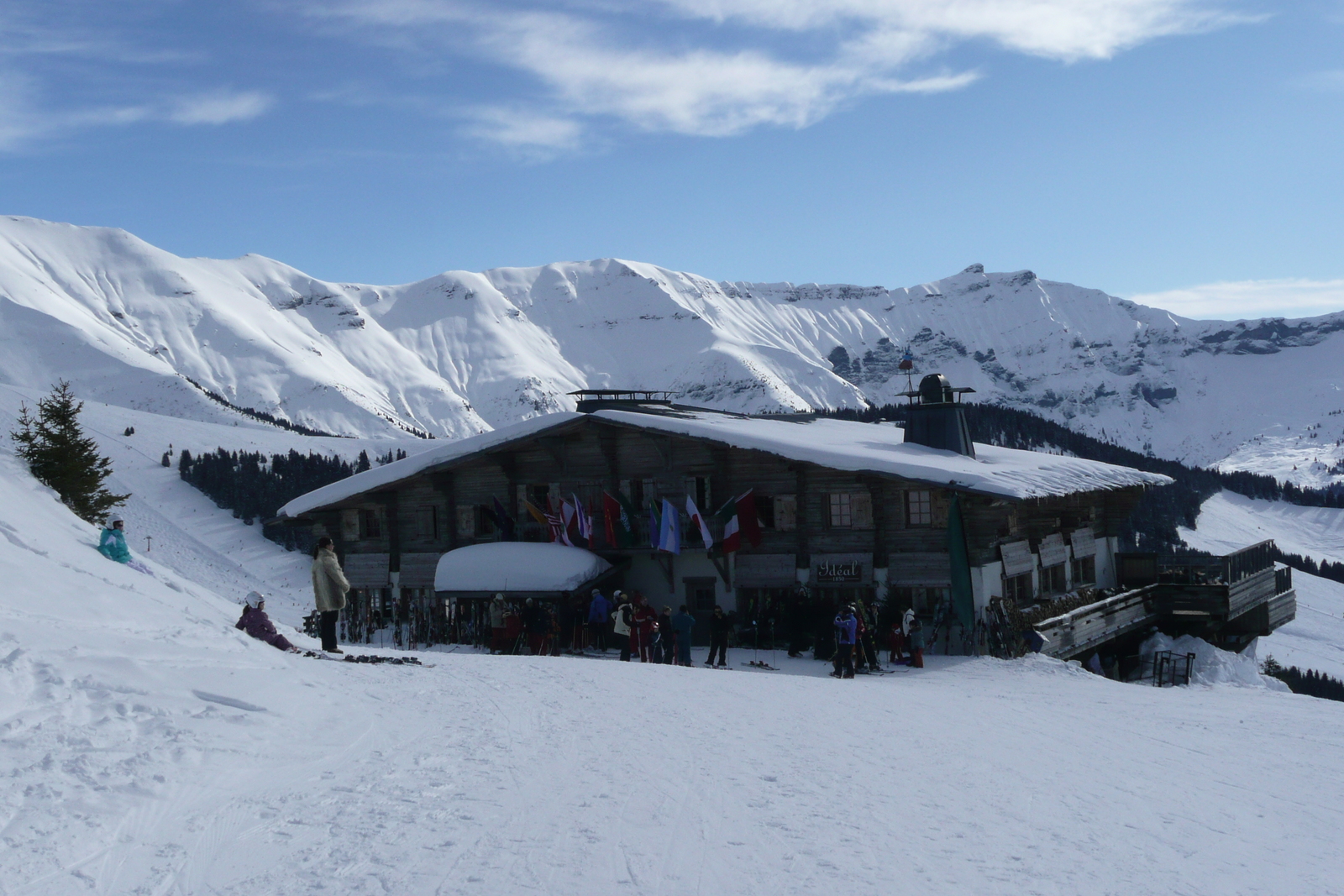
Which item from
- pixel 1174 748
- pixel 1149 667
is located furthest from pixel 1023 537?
pixel 1174 748

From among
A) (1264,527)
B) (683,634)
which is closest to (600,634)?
(683,634)

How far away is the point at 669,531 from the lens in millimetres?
25797

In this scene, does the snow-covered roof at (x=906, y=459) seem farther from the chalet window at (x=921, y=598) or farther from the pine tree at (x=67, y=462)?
the pine tree at (x=67, y=462)

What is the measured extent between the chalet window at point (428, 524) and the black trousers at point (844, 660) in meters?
14.4

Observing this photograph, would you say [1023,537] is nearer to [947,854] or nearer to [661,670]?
[661,670]

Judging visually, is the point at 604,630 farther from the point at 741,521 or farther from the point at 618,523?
the point at 741,521

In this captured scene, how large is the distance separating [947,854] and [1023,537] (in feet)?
67.3

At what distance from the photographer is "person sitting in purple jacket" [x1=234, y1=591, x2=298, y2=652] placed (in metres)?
13.8

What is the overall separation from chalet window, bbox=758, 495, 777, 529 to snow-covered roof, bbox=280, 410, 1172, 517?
5.40ft

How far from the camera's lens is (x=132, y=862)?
20.5ft

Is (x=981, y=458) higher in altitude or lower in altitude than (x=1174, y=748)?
higher

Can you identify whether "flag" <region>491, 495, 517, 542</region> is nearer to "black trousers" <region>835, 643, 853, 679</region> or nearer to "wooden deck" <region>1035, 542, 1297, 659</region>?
"black trousers" <region>835, 643, 853, 679</region>

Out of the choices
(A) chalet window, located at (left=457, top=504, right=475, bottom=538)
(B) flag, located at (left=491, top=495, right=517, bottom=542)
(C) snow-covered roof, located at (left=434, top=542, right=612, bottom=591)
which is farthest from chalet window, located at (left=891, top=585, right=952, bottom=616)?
(A) chalet window, located at (left=457, top=504, right=475, bottom=538)

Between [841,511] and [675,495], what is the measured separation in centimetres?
438
